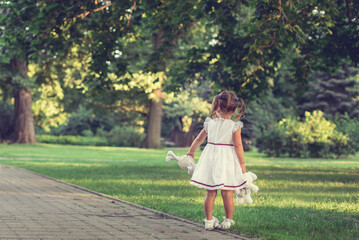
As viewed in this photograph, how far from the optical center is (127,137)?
4491cm

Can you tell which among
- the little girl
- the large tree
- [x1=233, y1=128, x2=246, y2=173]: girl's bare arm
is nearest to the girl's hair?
the little girl

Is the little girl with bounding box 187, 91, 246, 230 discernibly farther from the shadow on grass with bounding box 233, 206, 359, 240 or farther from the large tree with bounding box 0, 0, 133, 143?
the large tree with bounding box 0, 0, 133, 143

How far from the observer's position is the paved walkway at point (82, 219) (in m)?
6.04

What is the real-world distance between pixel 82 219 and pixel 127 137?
37863 mm

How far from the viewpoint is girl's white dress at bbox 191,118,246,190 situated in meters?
6.29

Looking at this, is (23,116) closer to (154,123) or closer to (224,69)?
(154,123)

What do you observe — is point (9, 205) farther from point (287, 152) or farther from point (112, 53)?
point (287, 152)

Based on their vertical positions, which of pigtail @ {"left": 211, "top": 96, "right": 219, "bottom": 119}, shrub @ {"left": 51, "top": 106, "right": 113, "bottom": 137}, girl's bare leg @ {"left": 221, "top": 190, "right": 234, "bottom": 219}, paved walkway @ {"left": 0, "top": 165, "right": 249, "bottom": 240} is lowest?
paved walkway @ {"left": 0, "top": 165, "right": 249, "bottom": 240}

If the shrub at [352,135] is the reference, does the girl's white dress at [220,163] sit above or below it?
below

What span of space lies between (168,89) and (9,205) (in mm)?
8073

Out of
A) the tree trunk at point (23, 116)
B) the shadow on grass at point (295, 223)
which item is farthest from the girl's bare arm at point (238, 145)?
the tree trunk at point (23, 116)

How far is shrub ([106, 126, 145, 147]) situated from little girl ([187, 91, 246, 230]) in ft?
126

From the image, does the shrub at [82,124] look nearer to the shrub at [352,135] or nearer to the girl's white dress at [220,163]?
the shrub at [352,135]

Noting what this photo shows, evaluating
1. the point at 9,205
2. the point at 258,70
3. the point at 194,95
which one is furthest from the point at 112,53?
the point at 194,95
